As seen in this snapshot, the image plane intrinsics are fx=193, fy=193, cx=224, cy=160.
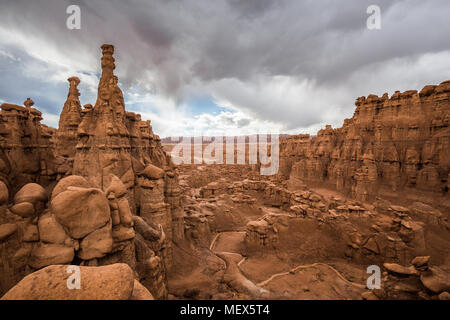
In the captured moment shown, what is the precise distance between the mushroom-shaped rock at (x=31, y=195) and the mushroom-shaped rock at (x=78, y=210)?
2.88 ft

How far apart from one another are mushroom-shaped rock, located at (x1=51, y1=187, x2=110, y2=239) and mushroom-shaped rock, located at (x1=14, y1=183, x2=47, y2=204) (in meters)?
0.88

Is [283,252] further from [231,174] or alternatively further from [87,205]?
[231,174]

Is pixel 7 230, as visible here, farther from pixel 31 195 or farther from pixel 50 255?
pixel 50 255

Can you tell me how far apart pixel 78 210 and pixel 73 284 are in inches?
107

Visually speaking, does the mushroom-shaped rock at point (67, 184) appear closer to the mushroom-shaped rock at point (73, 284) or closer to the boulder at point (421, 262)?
the mushroom-shaped rock at point (73, 284)

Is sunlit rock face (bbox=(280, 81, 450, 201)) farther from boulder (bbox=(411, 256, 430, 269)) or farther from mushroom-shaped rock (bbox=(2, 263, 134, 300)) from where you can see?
mushroom-shaped rock (bbox=(2, 263, 134, 300))

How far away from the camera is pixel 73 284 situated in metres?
3.49

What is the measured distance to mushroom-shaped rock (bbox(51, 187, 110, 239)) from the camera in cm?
549

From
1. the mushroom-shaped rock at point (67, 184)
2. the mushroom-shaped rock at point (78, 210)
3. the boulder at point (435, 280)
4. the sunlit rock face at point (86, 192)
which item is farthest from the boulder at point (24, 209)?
the boulder at point (435, 280)

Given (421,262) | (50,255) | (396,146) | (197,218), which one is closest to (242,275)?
(197,218)

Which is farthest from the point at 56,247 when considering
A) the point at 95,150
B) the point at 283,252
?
the point at 283,252

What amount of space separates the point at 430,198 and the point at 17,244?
116 ft

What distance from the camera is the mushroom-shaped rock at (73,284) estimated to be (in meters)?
3.22

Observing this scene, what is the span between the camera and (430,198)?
23141 mm
